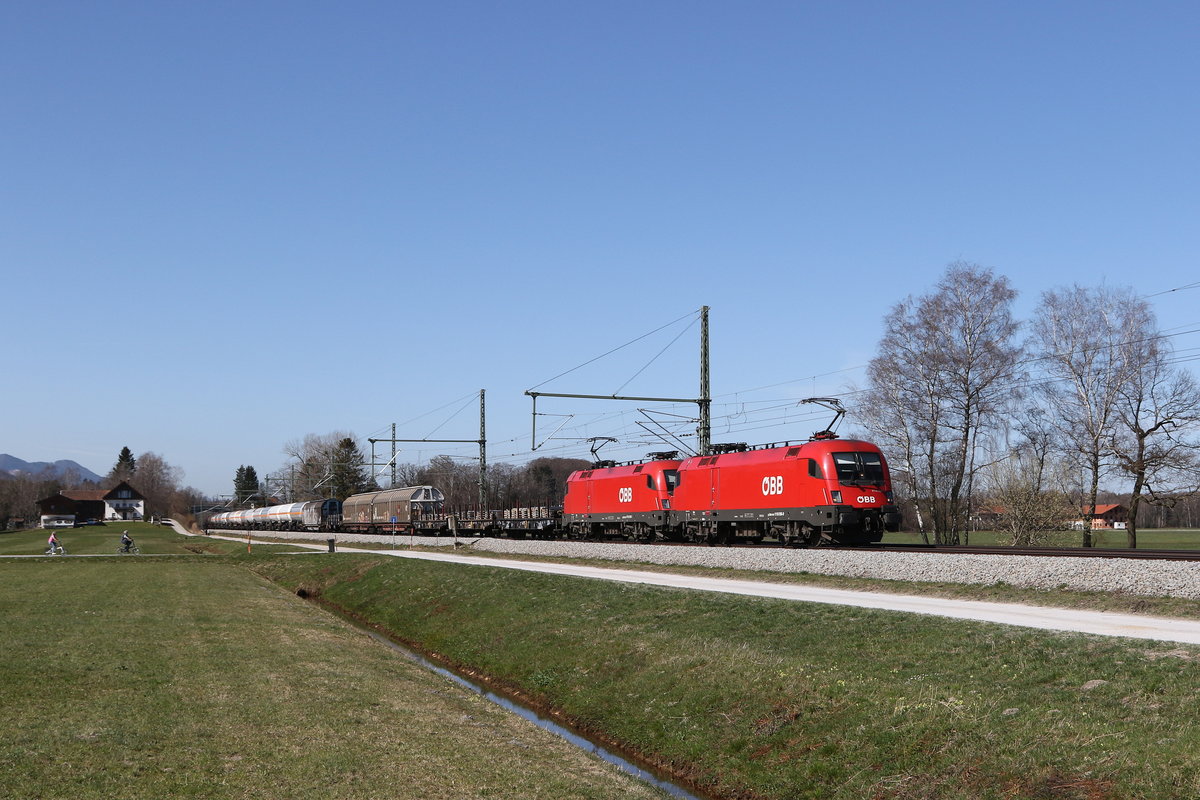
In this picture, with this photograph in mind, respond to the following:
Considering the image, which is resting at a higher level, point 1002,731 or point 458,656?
point 1002,731

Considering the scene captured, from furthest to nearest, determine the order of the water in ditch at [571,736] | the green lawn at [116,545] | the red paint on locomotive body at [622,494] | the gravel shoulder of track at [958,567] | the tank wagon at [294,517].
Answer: the tank wagon at [294,517], the green lawn at [116,545], the red paint on locomotive body at [622,494], the gravel shoulder of track at [958,567], the water in ditch at [571,736]

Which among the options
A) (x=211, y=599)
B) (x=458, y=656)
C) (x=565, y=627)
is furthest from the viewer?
(x=211, y=599)

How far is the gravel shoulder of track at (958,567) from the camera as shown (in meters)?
19.5

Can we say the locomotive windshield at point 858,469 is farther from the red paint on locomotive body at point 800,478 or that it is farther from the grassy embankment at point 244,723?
the grassy embankment at point 244,723

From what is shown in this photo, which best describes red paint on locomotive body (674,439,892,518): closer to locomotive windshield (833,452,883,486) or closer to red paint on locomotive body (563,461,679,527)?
locomotive windshield (833,452,883,486)

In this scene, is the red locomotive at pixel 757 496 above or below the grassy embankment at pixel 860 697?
above

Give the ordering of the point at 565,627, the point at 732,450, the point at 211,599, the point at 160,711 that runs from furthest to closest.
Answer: the point at 732,450 → the point at 211,599 → the point at 565,627 → the point at 160,711

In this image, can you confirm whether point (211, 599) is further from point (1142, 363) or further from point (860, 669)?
point (1142, 363)

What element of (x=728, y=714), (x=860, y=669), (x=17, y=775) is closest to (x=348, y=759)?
(x=17, y=775)

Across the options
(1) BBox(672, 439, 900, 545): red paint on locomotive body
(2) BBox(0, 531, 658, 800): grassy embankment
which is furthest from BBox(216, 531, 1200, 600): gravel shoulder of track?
(2) BBox(0, 531, 658, 800): grassy embankment

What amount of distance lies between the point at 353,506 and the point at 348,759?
79.3 metres

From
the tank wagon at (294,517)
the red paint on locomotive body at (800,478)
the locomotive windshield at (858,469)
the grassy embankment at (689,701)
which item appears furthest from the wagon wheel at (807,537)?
the tank wagon at (294,517)

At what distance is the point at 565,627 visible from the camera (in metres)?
23.1

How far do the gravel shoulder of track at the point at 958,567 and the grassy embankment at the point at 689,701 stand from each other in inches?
205
